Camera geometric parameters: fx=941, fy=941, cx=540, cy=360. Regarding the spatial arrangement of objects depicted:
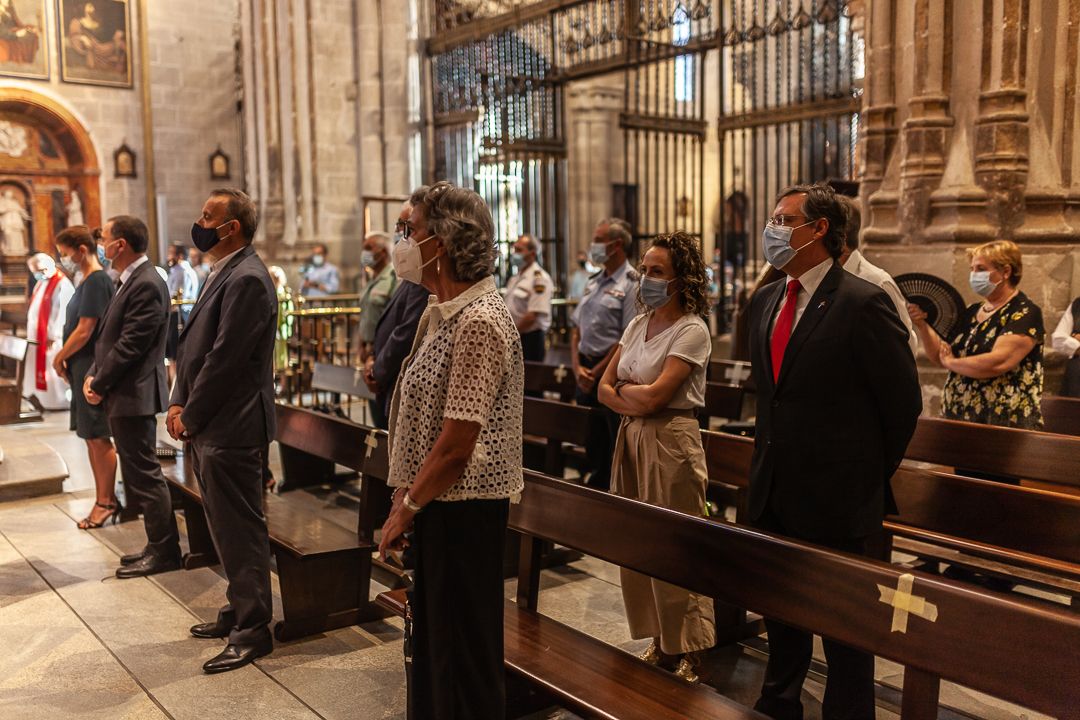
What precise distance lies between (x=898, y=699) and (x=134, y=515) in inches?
174

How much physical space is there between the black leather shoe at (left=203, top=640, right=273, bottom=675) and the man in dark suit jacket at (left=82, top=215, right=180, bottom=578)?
127cm

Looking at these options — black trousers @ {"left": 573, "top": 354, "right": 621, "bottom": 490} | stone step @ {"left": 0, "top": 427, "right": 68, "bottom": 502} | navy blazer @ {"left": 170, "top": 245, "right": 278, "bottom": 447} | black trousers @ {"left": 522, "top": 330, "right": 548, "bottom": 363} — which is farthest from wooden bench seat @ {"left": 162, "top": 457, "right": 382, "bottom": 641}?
black trousers @ {"left": 522, "top": 330, "right": 548, "bottom": 363}

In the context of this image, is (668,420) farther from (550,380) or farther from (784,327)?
(550,380)

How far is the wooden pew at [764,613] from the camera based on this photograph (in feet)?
6.27

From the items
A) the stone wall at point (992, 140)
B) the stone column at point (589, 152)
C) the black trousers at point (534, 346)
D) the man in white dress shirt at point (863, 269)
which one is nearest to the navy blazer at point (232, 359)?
the man in white dress shirt at point (863, 269)

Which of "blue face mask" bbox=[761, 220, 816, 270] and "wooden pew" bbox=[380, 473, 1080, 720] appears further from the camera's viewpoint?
"blue face mask" bbox=[761, 220, 816, 270]

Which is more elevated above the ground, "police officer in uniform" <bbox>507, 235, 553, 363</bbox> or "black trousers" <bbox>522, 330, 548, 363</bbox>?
"police officer in uniform" <bbox>507, 235, 553, 363</bbox>

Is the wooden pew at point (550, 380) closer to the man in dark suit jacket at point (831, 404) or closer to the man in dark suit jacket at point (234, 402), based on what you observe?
the man in dark suit jacket at point (234, 402)

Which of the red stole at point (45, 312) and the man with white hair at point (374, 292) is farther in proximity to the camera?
the red stole at point (45, 312)

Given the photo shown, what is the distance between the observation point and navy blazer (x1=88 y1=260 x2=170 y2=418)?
15.2 feet

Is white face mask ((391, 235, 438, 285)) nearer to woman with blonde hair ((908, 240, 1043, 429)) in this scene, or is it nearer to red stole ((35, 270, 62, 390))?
woman with blonde hair ((908, 240, 1043, 429))

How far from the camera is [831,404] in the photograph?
261 centimetres

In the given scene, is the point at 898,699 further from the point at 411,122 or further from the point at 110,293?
the point at 411,122

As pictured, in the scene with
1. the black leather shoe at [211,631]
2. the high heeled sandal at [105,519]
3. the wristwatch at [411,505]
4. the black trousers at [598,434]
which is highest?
the wristwatch at [411,505]
